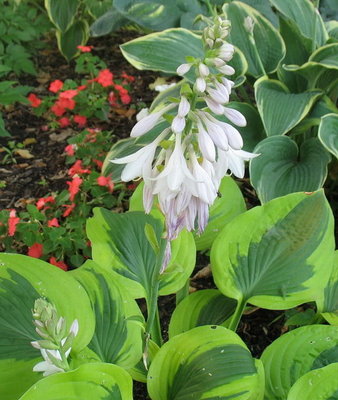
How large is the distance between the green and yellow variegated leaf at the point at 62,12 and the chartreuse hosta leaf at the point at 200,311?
2.55 m

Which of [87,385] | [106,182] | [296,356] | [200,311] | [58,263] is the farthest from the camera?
[106,182]

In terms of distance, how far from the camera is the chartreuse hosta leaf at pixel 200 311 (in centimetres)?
191

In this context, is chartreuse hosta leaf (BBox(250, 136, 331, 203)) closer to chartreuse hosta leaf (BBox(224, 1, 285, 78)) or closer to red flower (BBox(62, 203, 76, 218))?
chartreuse hosta leaf (BBox(224, 1, 285, 78))

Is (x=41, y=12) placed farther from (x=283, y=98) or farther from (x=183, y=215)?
(x=183, y=215)

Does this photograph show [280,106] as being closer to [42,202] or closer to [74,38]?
[42,202]

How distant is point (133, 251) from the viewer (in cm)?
190

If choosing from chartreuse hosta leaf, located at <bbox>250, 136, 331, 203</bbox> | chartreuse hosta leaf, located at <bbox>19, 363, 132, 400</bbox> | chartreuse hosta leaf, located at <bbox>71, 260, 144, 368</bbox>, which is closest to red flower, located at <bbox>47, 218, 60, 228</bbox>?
chartreuse hosta leaf, located at <bbox>71, 260, 144, 368</bbox>

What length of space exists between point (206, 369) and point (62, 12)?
3.00 meters

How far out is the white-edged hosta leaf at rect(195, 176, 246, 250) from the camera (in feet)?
6.75

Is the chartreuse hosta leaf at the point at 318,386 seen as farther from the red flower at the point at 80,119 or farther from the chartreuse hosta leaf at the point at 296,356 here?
the red flower at the point at 80,119

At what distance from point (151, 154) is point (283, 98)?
1.49m

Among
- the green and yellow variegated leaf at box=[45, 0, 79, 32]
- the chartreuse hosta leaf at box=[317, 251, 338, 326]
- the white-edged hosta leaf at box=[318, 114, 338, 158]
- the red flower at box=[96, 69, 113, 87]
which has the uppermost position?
the green and yellow variegated leaf at box=[45, 0, 79, 32]

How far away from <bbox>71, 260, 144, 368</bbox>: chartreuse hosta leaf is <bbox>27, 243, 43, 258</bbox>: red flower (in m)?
0.67

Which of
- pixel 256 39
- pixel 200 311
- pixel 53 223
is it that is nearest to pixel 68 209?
pixel 53 223
